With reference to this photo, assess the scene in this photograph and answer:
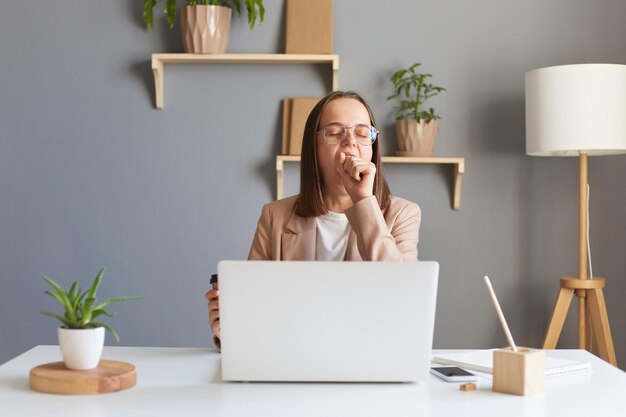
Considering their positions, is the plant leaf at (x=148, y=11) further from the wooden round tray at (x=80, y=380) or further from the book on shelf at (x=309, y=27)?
the wooden round tray at (x=80, y=380)

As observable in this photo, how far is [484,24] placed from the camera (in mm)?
3404

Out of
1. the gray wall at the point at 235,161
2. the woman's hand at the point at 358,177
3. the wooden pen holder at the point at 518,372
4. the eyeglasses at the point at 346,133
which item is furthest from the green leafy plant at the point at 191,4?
the wooden pen holder at the point at 518,372

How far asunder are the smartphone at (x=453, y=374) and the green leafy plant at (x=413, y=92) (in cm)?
185

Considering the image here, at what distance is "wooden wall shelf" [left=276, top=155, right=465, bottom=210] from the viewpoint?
10.6 feet

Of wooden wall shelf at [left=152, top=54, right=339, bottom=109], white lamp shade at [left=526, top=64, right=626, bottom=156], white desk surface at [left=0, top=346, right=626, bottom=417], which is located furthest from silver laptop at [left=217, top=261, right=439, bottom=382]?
wooden wall shelf at [left=152, top=54, right=339, bottom=109]

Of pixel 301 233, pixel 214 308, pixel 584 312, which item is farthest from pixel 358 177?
pixel 584 312

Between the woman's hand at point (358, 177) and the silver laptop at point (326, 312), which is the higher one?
the woman's hand at point (358, 177)

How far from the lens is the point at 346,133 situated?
2135 mm

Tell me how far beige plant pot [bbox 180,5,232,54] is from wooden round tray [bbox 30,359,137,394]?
2062 mm

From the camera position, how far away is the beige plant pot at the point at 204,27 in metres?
3.20

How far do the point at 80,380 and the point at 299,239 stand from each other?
0.96 metres

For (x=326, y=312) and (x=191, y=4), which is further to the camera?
(x=191, y=4)

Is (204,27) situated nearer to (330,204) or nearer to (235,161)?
(235,161)

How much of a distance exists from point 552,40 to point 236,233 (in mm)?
1622
